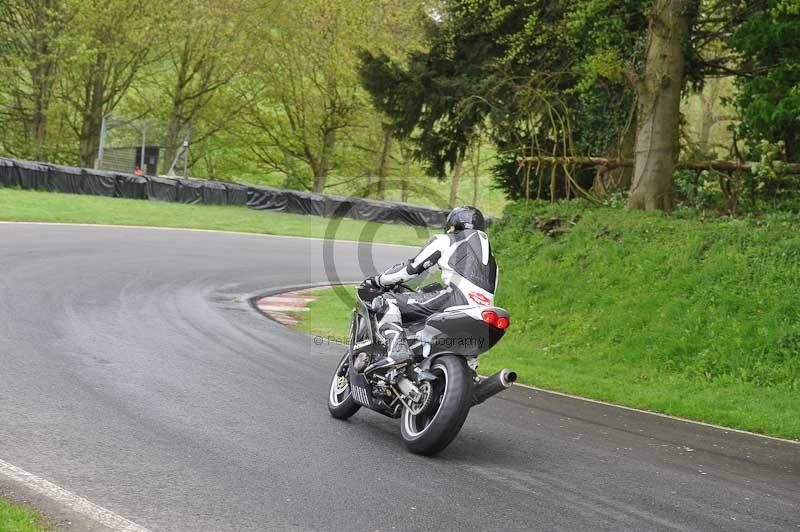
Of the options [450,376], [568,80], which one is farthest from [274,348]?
[568,80]

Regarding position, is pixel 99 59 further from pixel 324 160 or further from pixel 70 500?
pixel 70 500

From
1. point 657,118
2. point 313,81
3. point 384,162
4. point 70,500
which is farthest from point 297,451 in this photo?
point 384,162

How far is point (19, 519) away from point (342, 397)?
3.87 meters

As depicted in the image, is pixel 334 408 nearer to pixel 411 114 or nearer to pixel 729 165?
pixel 729 165

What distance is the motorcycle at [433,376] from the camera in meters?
7.04

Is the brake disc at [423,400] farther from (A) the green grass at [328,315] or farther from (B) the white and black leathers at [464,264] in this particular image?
(A) the green grass at [328,315]

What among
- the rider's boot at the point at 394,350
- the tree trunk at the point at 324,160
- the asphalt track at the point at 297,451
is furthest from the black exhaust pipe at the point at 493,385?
the tree trunk at the point at 324,160

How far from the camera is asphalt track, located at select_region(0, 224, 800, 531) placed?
19.0 ft

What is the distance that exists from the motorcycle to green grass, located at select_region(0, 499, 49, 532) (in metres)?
2.96

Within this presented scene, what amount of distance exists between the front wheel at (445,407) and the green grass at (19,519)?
9.64ft

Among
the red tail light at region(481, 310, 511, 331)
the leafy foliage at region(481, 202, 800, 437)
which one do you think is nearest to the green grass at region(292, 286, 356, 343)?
the leafy foliage at region(481, 202, 800, 437)

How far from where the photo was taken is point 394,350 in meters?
7.78

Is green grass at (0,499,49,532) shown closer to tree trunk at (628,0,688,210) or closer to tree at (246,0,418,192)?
tree trunk at (628,0,688,210)

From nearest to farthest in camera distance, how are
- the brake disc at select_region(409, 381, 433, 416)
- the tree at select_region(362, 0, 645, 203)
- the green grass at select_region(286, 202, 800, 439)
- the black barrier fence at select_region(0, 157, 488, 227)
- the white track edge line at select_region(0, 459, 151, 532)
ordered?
the white track edge line at select_region(0, 459, 151, 532), the brake disc at select_region(409, 381, 433, 416), the green grass at select_region(286, 202, 800, 439), the tree at select_region(362, 0, 645, 203), the black barrier fence at select_region(0, 157, 488, 227)
